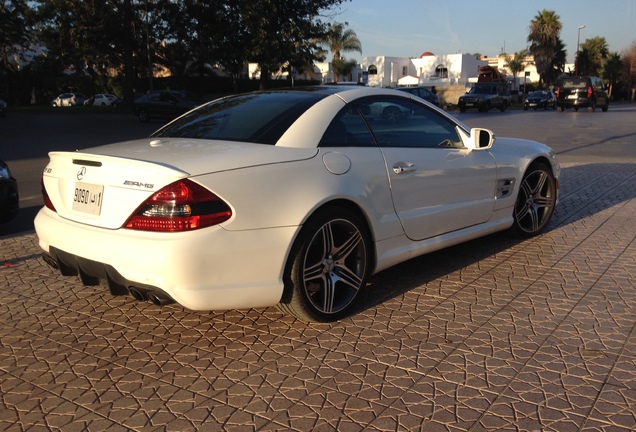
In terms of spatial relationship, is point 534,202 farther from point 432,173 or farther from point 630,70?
point 630,70

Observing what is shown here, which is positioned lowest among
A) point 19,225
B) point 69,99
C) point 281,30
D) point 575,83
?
point 19,225

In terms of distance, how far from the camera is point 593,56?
8988 cm

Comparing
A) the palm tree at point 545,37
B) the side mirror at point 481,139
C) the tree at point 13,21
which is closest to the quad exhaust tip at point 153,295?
the side mirror at point 481,139

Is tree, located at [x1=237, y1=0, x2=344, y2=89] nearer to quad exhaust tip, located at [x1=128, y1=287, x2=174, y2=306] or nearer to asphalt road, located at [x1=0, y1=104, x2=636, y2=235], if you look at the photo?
asphalt road, located at [x1=0, y1=104, x2=636, y2=235]

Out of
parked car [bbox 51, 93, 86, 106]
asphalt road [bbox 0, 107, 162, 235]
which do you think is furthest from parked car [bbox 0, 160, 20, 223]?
parked car [bbox 51, 93, 86, 106]

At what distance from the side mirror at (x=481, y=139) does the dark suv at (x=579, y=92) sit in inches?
1379

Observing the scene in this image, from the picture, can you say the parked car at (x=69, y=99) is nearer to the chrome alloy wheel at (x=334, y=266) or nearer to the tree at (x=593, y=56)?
the chrome alloy wheel at (x=334, y=266)

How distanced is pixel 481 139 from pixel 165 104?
2784 cm

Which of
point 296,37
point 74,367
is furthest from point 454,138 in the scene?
point 296,37

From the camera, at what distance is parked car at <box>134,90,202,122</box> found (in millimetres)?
30797

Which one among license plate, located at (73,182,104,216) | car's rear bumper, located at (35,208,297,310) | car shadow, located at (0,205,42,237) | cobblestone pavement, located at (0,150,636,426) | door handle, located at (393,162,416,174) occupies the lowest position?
car shadow, located at (0,205,42,237)

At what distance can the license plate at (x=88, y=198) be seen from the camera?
143 inches

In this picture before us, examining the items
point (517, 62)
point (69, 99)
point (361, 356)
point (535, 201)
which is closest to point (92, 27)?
point (69, 99)

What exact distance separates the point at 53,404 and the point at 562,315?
311cm
